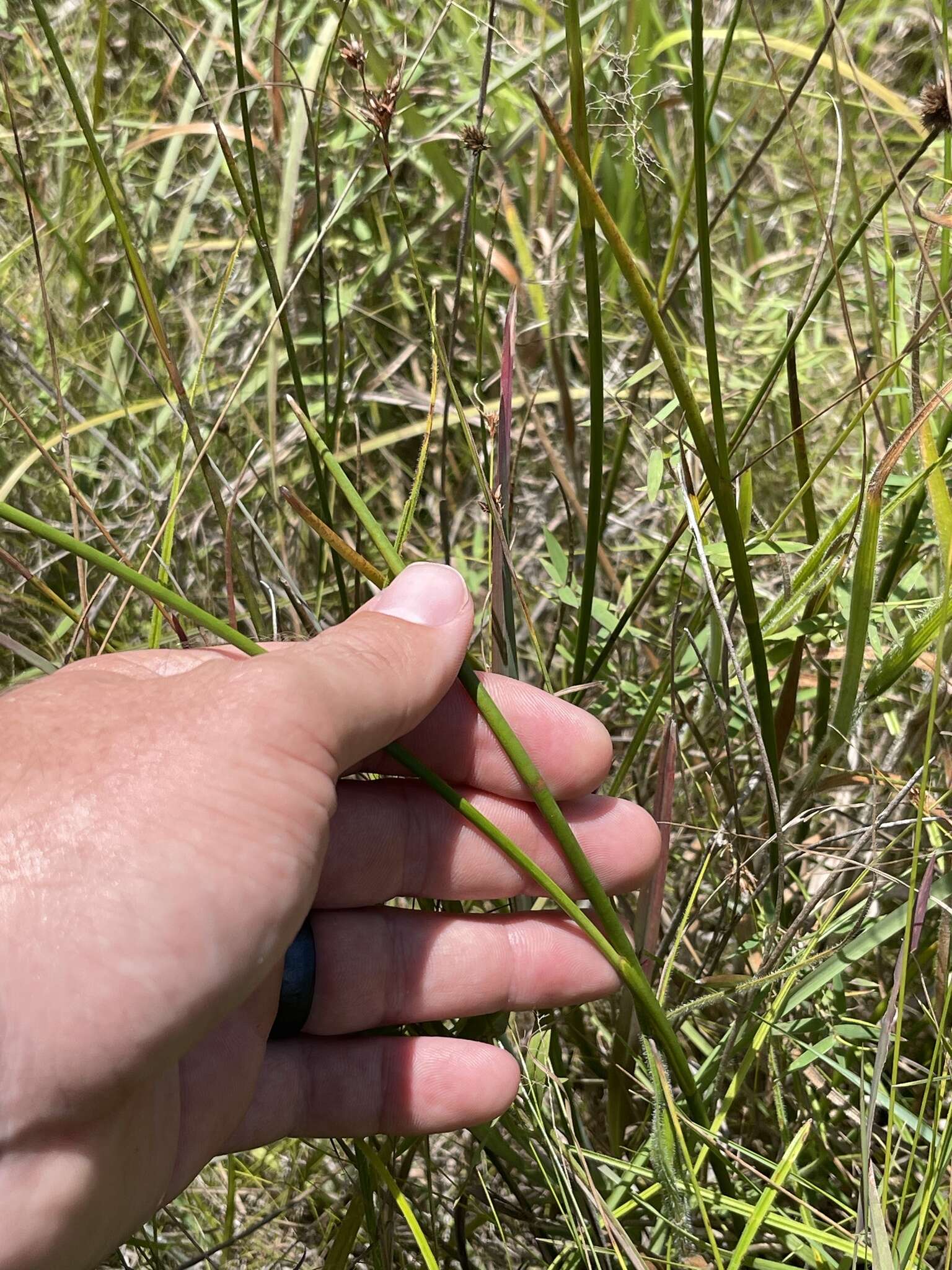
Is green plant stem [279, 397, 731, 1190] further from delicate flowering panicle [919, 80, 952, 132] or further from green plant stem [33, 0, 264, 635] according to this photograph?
delicate flowering panicle [919, 80, 952, 132]

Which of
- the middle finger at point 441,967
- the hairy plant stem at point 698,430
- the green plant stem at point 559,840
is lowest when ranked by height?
the middle finger at point 441,967

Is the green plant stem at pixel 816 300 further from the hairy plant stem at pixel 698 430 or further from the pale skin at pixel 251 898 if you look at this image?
the pale skin at pixel 251 898

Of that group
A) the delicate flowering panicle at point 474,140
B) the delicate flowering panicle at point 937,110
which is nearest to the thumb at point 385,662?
the delicate flowering panicle at point 474,140

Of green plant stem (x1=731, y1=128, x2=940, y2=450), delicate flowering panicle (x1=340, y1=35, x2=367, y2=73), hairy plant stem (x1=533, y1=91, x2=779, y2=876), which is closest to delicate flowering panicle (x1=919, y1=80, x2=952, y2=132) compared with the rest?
green plant stem (x1=731, y1=128, x2=940, y2=450)

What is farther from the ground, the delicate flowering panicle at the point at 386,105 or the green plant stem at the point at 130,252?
the delicate flowering panicle at the point at 386,105

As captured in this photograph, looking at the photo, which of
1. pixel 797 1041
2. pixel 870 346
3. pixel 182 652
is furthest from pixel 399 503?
pixel 797 1041

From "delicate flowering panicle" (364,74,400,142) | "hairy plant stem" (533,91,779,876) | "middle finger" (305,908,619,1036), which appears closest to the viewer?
"hairy plant stem" (533,91,779,876)

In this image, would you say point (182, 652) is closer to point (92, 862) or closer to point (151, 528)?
point (92, 862)
